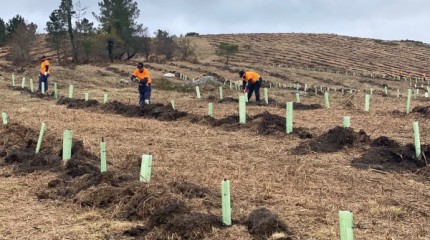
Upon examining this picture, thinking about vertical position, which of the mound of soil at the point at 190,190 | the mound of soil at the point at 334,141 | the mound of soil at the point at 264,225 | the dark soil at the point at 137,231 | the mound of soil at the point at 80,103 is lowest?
the dark soil at the point at 137,231

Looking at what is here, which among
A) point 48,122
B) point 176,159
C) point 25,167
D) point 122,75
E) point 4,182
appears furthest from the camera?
point 122,75

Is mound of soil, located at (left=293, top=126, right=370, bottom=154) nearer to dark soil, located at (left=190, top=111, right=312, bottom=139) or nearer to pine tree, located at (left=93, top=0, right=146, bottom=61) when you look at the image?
dark soil, located at (left=190, top=111, right=312, bottom=139)

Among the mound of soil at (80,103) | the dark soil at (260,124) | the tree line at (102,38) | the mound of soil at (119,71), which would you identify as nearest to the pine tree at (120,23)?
the tree line at (102,38)

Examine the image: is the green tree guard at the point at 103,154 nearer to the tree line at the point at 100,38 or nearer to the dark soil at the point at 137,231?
the dark soil at the point at 137,231

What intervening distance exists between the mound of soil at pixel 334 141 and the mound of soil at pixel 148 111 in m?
5.02

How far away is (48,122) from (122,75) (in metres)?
21.1

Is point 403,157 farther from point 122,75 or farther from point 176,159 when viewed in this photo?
point 122,75

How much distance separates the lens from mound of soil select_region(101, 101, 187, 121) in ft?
44.6

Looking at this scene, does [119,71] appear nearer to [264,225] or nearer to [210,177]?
[210,177]

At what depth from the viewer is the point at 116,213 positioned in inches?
217

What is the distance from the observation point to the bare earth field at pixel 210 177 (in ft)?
16.7

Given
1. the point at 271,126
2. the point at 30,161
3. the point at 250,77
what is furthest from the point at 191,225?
the point at 250,77

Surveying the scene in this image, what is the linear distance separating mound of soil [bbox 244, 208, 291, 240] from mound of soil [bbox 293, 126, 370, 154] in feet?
13.3

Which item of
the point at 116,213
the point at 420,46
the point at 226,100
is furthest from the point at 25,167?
the point at 420,46
